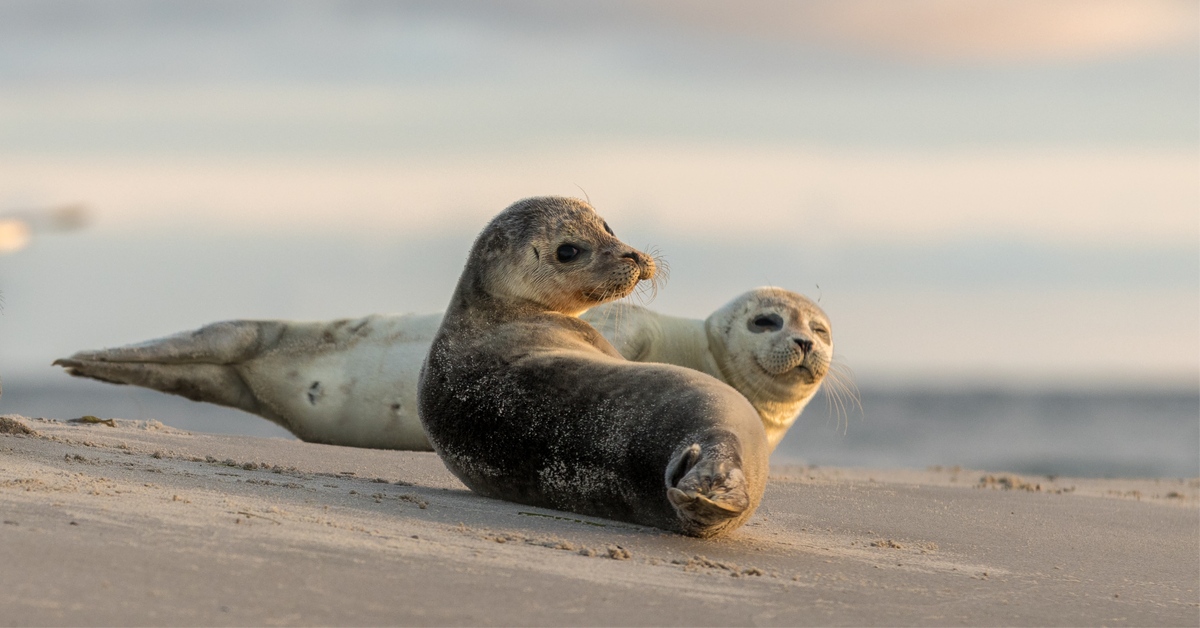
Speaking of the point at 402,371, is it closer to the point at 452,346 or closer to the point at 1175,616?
the point at 452,346

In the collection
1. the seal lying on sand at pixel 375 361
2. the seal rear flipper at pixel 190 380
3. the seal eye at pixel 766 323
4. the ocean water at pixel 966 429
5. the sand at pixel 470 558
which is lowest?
the sand at pixel 470 558

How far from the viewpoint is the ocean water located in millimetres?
18250

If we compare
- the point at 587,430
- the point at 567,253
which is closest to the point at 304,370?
the point at 567,253

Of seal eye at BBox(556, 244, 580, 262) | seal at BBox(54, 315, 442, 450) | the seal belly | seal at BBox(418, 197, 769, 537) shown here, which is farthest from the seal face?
the seal belly

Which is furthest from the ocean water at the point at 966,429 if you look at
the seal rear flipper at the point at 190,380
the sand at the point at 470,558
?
the sand at the point at 470,558

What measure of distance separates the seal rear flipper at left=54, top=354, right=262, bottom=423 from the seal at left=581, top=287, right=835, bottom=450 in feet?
8.32

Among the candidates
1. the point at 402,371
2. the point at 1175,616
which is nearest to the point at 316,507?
the point at 1175,616

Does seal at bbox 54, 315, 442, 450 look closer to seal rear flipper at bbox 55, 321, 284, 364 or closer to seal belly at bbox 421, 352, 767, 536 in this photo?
seal rear flipper at bbox 55, 321, 284, 364

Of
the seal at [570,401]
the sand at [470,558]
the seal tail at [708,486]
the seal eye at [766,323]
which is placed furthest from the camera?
the seal eye at [766,323]

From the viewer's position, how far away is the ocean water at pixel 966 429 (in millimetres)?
A: 18250

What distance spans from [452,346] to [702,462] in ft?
5.28

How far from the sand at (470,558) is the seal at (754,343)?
1.62 metres

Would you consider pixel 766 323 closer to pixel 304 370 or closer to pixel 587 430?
pixel 304 370

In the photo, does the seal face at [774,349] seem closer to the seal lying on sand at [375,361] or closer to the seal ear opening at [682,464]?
the seal lying on sand at [375,361]
